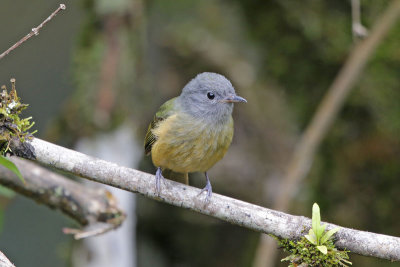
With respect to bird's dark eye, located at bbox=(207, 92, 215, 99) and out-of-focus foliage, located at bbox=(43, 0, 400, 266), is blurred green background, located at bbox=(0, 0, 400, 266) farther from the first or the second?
bird's dark eye, located at bbox=(207, 92, 215, 99)

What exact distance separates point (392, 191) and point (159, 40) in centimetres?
308

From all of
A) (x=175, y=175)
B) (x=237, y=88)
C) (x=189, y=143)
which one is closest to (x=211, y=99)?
(x=189, y=143)

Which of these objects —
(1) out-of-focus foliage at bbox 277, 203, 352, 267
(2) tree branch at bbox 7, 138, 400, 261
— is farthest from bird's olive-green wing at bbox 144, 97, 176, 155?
(1) out-of-focus foliage at bbox 277, 203, 352, 267

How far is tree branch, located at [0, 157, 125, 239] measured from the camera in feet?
12.1

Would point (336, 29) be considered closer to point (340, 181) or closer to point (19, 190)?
point (340, 181)

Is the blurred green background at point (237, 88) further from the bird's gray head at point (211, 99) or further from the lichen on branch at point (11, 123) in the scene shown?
the lichen on branch at point (11, 123)

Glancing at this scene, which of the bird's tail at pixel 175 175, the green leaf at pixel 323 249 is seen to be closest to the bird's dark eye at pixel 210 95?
the bird's tail at pixel 175 175

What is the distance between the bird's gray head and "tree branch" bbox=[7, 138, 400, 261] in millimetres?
890

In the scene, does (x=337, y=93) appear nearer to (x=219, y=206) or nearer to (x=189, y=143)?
(x=189, y=143)

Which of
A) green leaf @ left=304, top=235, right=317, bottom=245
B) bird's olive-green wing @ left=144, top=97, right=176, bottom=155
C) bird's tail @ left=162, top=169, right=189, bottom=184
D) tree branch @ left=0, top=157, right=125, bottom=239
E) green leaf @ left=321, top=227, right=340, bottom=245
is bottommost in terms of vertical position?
green leaf @ left=304, top=235, right=317, bottom=245

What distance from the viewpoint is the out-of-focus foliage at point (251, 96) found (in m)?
5.02

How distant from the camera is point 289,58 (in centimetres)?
584

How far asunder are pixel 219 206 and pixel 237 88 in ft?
11.6

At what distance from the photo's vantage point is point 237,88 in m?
6.30
